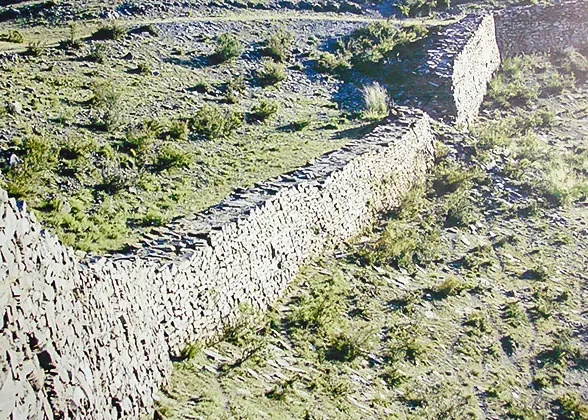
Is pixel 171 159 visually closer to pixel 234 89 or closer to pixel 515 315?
pixel 234 89

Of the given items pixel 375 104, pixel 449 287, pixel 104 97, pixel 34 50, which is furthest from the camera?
pixel 375 104

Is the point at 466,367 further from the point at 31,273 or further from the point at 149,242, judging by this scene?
the point at 31,273

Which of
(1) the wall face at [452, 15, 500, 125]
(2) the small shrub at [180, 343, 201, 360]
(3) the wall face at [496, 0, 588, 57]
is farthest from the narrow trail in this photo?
(2) the small shrub at [180, 343, 201, 360]

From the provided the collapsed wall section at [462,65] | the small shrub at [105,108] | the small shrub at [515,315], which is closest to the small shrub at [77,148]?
the small shrub at [105,108]

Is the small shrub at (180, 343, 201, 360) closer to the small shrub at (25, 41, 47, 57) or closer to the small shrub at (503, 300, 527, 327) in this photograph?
the small shrub at (503, 300, 527, 327)

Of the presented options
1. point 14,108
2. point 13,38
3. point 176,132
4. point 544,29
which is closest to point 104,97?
point 176,132

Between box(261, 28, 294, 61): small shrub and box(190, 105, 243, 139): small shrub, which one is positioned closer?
box(190, 105, 243, 139): small shrub

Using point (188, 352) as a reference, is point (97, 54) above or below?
above
